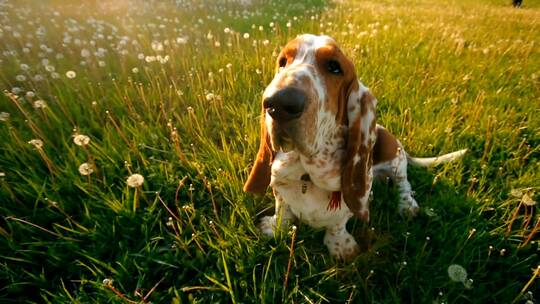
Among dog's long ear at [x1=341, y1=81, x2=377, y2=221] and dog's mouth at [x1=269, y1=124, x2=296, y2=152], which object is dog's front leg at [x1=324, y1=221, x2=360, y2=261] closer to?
dog's long ear at [x1=341, y1=81, x2=377, y2=221]

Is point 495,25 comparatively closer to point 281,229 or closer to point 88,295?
point 281,229

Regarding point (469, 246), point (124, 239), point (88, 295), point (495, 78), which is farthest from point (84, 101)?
point (495, 78)

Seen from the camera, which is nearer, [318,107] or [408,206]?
[318,107]

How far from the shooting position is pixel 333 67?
6.21ft

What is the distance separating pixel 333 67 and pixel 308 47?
206 millimetres

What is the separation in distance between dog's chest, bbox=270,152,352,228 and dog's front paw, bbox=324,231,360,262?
0.15 meters

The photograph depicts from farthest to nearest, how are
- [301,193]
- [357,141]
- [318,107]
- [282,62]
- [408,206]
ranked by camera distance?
[408,206], [301,193], [282,62], [357,141], [318,107]

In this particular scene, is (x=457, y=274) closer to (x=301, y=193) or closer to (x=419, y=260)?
(x=419, y=260)

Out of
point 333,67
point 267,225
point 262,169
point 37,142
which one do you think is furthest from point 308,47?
point 37,142

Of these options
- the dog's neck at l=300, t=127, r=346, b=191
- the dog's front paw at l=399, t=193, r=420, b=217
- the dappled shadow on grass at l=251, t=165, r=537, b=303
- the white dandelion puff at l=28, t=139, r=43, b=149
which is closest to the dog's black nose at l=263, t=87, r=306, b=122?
the dog's neck at l=300, t=127, r=346, b=191

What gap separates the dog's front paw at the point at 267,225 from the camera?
2.51 metres

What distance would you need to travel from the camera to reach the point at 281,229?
236 centimetres

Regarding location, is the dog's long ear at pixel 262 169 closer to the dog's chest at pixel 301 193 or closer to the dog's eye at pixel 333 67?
the dog's chest at pixel 301 193

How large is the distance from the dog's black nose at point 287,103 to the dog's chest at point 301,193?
0.54m
